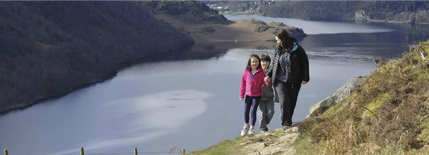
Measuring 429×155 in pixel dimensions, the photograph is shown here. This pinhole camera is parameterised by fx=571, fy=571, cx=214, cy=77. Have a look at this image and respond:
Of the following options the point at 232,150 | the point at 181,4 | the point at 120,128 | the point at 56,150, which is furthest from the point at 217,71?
the point at 181,4

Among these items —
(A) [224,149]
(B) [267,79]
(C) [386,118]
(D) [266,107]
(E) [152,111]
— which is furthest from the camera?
(E) [152,111]

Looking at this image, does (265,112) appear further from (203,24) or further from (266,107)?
(203,24)

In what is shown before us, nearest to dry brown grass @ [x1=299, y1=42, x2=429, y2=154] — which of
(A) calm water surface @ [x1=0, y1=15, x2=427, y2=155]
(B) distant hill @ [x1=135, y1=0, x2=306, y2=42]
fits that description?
(A) calm water surface @ [x1=0, y1=15, x2=427, y2=155]

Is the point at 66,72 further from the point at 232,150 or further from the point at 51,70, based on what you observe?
the point at 232,150

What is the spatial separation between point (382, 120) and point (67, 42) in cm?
11362

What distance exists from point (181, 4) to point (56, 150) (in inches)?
5627

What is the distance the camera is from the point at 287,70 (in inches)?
377

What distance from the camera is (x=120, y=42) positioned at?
5344 inches

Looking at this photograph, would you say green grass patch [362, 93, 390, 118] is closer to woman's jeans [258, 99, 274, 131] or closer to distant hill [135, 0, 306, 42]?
woman's jeans [258, 99, 274, 131]

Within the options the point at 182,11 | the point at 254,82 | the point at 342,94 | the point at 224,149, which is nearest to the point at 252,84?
the point at 254,82

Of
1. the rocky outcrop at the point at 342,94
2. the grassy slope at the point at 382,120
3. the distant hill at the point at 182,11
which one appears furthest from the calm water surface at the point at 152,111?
the distant hill at the point at 182,11

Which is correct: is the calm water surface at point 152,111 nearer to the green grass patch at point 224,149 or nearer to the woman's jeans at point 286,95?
the green grass patch at point 224,149

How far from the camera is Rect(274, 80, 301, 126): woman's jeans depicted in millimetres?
9703

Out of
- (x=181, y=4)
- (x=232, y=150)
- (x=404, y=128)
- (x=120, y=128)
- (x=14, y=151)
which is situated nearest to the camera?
(x=404, y=128)
